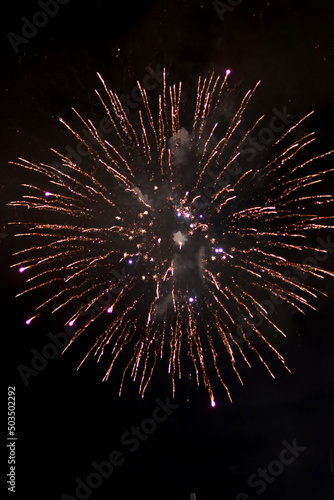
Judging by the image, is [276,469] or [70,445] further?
[276,469]

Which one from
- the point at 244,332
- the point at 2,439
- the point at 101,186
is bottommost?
the point at 244,332

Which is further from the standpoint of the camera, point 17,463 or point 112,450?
point 112,450

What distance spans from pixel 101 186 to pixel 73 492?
15810 millimetres

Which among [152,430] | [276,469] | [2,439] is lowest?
[276,469]

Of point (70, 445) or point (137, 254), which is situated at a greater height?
point (137, 254)

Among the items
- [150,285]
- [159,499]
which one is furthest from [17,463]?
[150,285]

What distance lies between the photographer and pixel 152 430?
2036 centimetres

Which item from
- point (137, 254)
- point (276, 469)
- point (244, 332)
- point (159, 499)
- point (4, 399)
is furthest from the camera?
point (276, 469)

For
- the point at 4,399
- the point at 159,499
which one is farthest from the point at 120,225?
the point at 159,499

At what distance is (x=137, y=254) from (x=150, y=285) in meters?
0.75

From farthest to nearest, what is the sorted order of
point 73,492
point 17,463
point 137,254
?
point 73,492 → point 17,463 → point 137,254

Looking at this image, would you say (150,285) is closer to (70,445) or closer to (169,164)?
(169,164)

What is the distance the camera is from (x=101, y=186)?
8672 mm

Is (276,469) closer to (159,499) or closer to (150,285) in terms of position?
(159,499)
